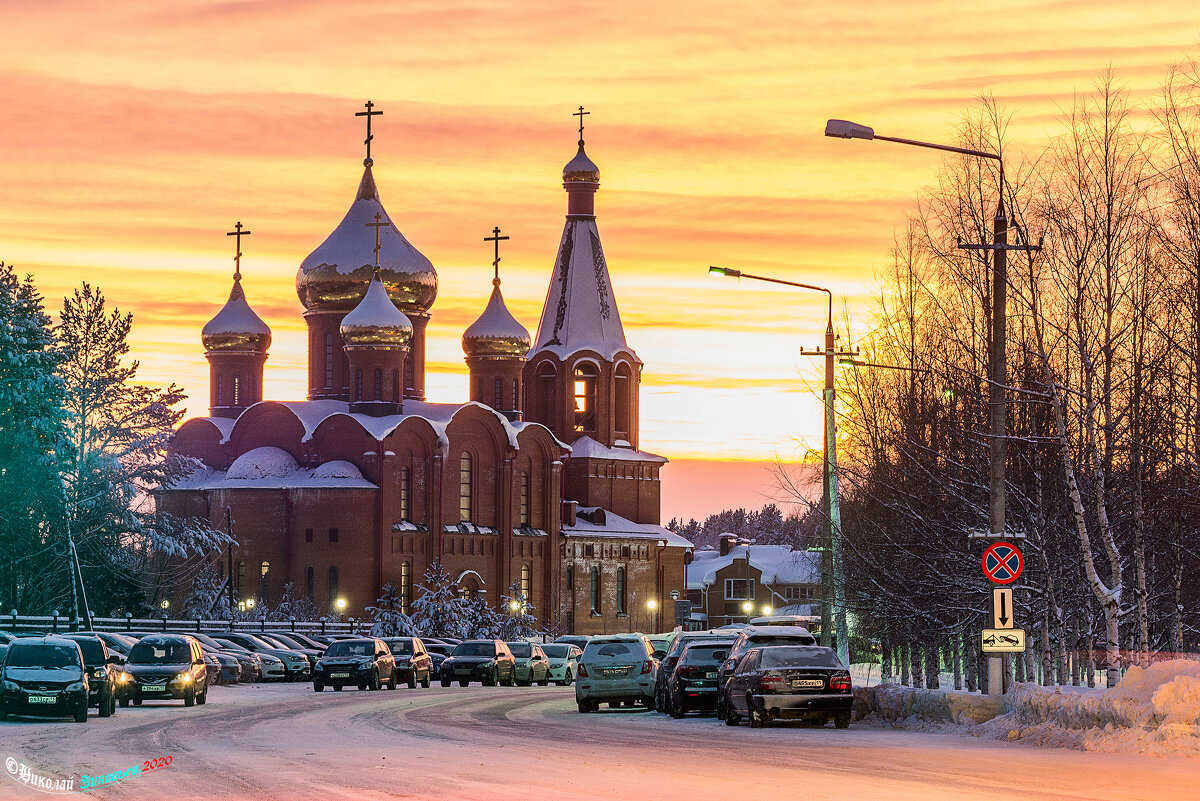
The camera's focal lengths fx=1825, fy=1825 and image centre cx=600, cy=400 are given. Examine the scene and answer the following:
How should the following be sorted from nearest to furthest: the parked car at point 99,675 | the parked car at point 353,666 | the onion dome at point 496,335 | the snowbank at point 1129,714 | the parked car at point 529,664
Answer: the snowbank at point 1129,714 → the parked car at point 99,675 → the parked car at point 353,666 → the parked car at point 529,664 → the onion dome at point 496,335

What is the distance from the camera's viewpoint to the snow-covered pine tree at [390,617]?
75750mm

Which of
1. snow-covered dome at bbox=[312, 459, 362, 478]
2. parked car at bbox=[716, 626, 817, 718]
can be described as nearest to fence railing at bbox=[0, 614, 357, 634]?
snow-covered dome at bbox=[312, 459, 362, 478]

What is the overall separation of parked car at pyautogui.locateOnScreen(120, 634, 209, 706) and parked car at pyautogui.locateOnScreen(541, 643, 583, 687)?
2219 centimetres

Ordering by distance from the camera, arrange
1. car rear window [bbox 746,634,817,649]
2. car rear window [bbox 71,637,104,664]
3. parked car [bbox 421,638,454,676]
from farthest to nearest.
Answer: parked car [bbox 421,638,454,676]
car rear window [bbox 71,637,104,664]
car rear window [bbox 746,634,817,649]

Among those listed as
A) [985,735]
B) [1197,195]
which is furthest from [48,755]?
[1197,195]

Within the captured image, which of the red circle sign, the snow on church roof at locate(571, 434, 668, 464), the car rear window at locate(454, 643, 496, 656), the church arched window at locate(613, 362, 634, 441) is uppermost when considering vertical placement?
the church arched window at locate(613, 362, 634, 441)

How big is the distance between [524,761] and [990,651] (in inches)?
281

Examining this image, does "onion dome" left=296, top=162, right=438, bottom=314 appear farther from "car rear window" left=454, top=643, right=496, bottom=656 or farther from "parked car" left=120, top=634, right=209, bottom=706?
"parked car" left=120, top=634, right=209, bottom=706

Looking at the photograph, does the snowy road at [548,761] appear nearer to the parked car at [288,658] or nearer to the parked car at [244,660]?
the parked car at [244,660]

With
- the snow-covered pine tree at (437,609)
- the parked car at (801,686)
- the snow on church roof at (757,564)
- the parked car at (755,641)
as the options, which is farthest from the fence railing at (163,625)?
the snow on church roof at (757,564)

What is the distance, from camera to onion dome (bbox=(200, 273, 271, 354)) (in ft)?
297

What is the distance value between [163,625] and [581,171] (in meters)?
42.1

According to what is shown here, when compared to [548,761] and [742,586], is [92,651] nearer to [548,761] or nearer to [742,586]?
[548,761]

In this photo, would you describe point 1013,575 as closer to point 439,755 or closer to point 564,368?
point 439,755
